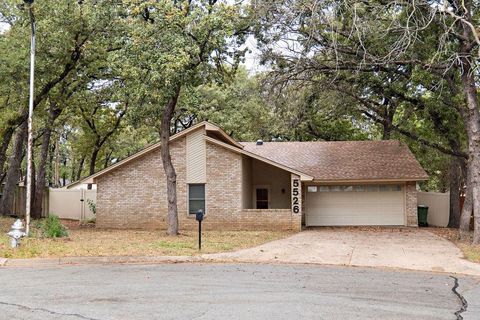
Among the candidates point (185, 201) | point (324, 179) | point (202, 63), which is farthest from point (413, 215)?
point (202, 63)

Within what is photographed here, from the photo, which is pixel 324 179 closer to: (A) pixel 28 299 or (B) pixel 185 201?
(B) pixel 185 201

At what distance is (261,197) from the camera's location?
24469 millimetres

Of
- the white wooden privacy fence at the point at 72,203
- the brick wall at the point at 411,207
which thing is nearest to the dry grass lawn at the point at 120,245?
the brick wall at the point at 411,207

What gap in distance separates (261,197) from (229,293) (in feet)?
55.0

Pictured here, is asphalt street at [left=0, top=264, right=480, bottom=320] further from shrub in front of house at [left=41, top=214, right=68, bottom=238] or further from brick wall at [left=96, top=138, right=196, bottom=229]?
brick wall at [left=96, top=138, right=196, bottom=229]

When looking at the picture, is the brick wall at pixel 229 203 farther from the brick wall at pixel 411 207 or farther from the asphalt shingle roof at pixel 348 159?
the brick wall at pixel 411 207

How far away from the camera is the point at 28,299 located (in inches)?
279

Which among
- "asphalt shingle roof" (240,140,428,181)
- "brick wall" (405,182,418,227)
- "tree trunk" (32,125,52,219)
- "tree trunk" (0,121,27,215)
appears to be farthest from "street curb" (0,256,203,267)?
"tree trunk" (32,125,52,219)

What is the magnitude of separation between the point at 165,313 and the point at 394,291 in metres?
4.11

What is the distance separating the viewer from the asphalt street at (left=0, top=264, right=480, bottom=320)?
6430mm

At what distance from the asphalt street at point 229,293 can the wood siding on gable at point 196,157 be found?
9990mm

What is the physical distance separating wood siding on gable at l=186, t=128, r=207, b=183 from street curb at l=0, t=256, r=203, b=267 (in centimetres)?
896

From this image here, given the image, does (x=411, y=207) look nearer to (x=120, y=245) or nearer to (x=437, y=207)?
(x=437, y=207)

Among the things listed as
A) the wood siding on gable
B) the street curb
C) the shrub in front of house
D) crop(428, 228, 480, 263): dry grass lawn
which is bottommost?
crop(428, 228, 480, 263): dry grass lawn
